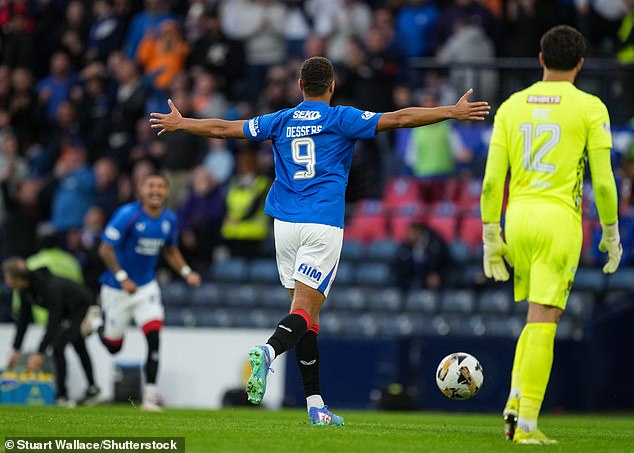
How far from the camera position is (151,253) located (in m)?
13.4

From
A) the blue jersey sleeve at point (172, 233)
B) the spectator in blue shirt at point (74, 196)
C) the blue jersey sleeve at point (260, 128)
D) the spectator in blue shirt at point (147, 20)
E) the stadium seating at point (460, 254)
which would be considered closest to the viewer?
the blue jersey sleeve at point (260, 128)

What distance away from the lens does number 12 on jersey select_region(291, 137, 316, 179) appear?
8.73 meters

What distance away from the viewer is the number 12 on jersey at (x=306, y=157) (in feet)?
28.6

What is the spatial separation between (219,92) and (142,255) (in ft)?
23.3

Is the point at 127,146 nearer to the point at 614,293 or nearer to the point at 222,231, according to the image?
the point at 222,231

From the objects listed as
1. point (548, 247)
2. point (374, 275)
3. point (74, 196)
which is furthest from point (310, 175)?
point (74, 196)

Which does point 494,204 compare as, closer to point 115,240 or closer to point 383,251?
point 115,240

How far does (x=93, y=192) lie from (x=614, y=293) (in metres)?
8.26

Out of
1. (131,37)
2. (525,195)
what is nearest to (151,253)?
(525,195)

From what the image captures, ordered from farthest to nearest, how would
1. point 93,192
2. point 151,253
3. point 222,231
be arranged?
point 93,192
point 222,231
point 151,253

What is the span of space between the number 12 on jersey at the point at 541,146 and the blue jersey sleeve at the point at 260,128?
6.66 feet

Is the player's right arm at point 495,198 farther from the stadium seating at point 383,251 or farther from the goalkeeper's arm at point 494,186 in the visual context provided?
the stadium seating at point 383,251

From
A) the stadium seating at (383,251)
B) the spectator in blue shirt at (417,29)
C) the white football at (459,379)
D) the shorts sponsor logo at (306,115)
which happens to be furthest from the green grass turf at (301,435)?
the spectator in blue shirt at (417,29)

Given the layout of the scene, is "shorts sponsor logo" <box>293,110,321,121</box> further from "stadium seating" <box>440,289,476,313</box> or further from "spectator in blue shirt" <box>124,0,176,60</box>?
"spectator in blue shirt" <box>124,0,176,60</box>
